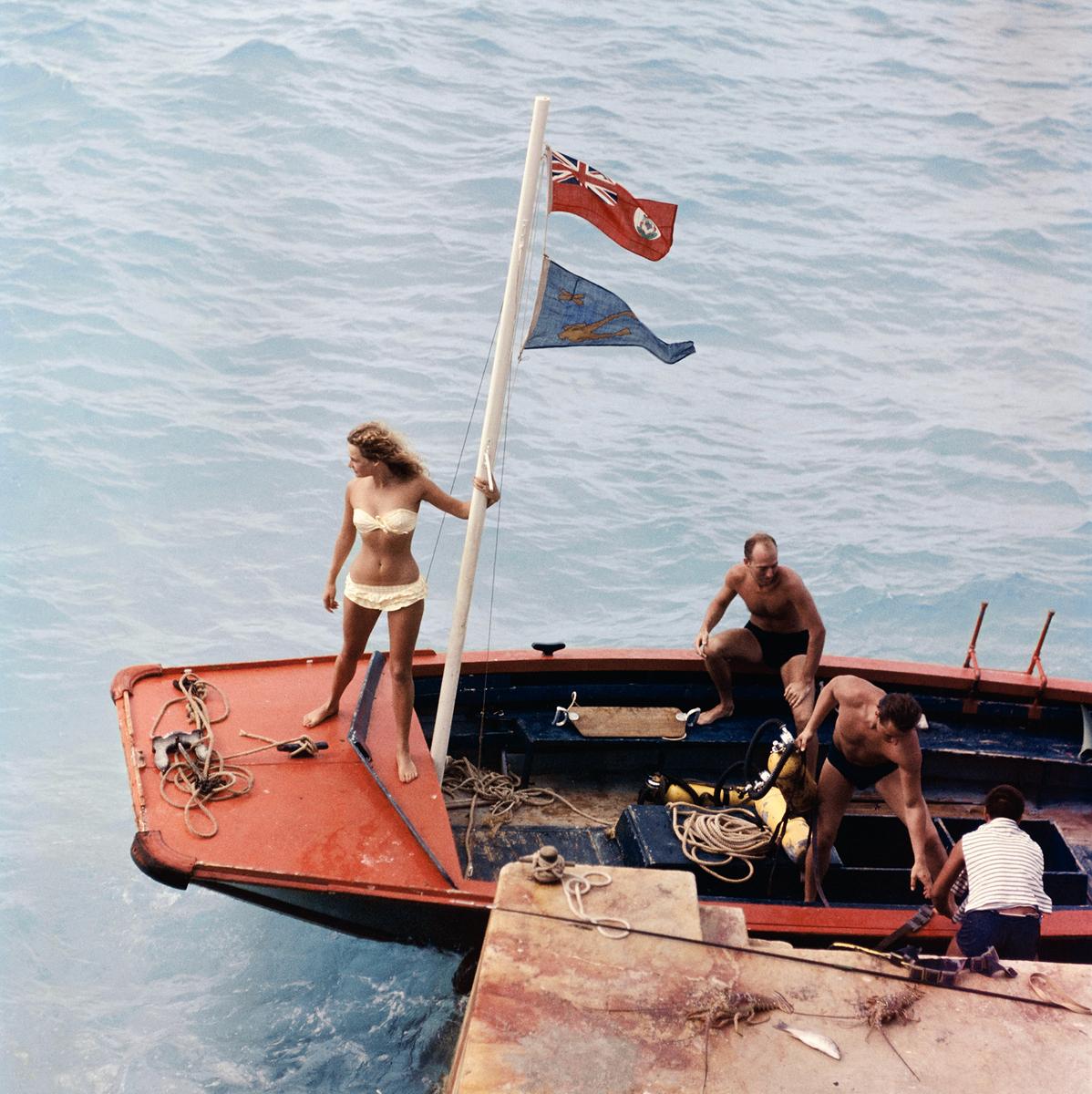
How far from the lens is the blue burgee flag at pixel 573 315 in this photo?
5.96 metres

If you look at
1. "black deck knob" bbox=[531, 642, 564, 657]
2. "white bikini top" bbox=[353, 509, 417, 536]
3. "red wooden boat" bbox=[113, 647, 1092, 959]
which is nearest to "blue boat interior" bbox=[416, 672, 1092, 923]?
"red wooden boat" bbox=[113, 647, 1092, 959]

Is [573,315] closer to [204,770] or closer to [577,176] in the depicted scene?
[577,176]

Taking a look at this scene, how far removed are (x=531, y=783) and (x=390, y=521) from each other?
2.21 metres

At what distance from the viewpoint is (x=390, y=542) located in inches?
240

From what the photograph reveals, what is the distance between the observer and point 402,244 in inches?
763

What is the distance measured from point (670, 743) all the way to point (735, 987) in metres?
2.91

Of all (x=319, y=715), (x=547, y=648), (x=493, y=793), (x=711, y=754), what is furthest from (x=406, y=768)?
(x=711, y=754)

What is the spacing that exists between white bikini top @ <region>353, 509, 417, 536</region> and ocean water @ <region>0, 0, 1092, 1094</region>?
103 inches

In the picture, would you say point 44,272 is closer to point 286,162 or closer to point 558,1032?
point 286,162

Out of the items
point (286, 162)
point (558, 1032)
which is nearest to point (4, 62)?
point (286, 162)

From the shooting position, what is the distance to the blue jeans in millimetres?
A: 5289

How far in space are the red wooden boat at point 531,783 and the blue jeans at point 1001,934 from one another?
434 millimetres

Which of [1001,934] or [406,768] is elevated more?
[1001,934]

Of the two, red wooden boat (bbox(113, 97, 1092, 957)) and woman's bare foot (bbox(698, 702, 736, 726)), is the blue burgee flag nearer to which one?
red wooden boat (bbox(113, 97, 1092, 957))
